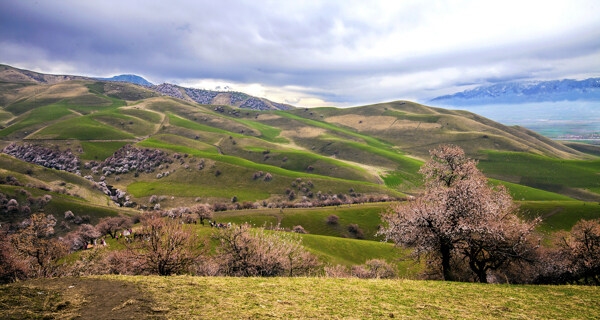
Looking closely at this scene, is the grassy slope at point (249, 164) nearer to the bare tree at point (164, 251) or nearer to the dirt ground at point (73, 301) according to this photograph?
the bare tree at point (164, 251)

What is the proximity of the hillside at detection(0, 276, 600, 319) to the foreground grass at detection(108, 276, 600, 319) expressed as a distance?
0.17 ft

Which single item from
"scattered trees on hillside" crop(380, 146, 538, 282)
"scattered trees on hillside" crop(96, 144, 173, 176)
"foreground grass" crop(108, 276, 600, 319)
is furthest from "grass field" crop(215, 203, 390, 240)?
"scattered trees on hillside" crop(96, 144, 173, 176)

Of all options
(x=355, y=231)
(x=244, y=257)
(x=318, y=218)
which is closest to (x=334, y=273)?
(x=244, y=257)

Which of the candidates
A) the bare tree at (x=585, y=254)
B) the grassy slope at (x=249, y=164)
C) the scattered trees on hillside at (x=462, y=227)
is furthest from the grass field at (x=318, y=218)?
the scattered trees on hillside at (x=462, y=227)

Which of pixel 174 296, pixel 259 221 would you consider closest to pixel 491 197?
pixel 174 296

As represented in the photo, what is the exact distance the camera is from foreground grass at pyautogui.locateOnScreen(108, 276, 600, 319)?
47.9ft

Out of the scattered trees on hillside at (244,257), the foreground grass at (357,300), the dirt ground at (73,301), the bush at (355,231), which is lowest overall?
the bush at (355,231)

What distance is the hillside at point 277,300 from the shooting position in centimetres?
1352

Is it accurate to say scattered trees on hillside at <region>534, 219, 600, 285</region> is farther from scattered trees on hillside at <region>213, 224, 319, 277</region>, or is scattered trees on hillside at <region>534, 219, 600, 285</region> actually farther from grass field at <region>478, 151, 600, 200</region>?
grass field at <region>478, 151, 600, 200</region>

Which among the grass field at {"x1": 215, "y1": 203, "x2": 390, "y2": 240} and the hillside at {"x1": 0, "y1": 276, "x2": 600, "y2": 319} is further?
the grass field at {"x1": 215, "y1": 203, "x2": 390, "y2": 240}

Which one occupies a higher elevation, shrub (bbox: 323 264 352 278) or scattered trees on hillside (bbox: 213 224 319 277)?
scattered trees on hillside (bbox: 213 224 319 277)

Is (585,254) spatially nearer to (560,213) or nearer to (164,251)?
(164,251)

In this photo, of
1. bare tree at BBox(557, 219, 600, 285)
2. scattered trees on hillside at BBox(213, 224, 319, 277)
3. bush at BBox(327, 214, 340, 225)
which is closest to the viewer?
scattered trees on hillside at BBox(213, 224, 319, 277)

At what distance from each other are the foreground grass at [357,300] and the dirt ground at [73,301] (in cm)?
102
